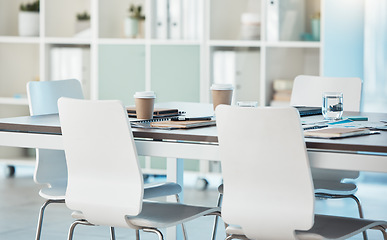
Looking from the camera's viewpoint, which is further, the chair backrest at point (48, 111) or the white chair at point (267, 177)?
the chair backrest at point (48, 111)

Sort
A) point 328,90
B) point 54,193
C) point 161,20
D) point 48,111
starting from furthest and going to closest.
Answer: point 161,20 → point 328,90 → point 48,111 → point 54,193

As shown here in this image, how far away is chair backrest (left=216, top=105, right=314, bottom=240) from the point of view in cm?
223

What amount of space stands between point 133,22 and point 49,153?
2.42 m

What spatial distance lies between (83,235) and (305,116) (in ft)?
4.97

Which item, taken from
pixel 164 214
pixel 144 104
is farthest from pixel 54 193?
pixel 164 214

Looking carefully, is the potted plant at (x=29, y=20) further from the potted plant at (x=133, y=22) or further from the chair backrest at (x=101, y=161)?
the chair backrest at (x=101, y=161)

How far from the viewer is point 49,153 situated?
344 cm

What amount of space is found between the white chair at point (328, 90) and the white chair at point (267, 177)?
2.89 feet

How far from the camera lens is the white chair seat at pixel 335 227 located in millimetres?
2320

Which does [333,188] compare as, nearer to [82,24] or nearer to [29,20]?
[82,24]

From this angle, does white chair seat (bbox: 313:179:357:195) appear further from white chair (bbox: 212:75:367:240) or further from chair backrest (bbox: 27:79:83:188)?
chair backrest (bbox: 27:79:83:188)

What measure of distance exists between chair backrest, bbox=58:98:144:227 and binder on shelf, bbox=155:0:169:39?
2.92m

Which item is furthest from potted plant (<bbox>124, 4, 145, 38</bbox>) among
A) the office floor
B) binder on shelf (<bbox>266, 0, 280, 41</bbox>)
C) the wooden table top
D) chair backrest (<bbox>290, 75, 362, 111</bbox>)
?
the wooden table top

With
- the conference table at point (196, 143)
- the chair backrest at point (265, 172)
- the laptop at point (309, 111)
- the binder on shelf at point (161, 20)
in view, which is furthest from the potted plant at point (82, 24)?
the chair backrest at point (265, 172)
